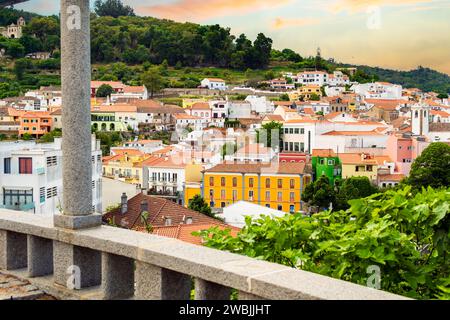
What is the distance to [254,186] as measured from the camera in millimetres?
40219

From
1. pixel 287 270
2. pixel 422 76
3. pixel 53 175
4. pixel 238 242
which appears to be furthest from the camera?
pixel 422 76

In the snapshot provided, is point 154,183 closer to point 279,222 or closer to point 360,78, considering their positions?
point 279,222

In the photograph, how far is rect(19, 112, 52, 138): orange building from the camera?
198 ft

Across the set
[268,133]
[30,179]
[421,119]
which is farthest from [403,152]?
[30,179]

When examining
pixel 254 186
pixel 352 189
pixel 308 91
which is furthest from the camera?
pixel 308 91

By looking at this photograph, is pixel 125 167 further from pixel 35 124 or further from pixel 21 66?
pixel 21 66

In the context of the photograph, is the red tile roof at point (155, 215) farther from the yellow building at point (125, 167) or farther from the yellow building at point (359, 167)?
the yellow building at point (359, 167)

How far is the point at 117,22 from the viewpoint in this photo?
369ft

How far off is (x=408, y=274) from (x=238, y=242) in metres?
1.15

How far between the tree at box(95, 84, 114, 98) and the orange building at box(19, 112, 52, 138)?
19.2m

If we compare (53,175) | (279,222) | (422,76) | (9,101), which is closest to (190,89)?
(9,101)

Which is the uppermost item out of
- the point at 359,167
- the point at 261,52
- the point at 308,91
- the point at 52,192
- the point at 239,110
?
the point at 261,52

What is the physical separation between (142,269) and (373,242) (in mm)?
1153

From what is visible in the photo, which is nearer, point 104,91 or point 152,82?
point 104,91
